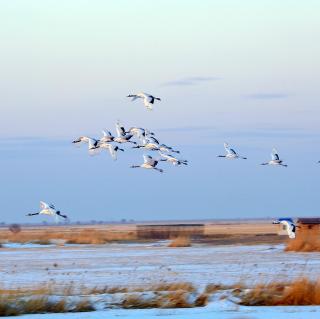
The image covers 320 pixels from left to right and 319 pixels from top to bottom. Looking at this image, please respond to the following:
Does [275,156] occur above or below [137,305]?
above

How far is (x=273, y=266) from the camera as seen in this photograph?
3266 centimetres

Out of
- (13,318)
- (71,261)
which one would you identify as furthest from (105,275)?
(13,318)

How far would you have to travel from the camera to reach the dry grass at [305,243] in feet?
141

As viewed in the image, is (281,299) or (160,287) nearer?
(281,299)

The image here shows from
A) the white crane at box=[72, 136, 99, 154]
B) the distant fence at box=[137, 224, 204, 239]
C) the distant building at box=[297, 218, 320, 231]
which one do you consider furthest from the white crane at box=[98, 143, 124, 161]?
the distant fence at box=[137, 224, 204, 239]

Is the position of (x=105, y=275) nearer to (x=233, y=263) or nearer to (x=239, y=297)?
(x=233, y=263)

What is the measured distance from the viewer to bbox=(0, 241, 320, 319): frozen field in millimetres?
19984

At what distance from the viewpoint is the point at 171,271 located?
31141 mm

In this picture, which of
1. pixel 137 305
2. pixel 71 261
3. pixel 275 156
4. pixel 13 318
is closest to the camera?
pixel 13 318

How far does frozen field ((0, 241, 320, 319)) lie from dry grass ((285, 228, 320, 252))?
72 centimetres

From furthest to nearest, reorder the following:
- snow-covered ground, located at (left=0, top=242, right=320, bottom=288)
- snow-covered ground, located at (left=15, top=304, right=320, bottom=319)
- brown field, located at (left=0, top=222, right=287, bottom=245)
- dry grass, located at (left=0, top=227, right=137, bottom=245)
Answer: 1. dry grass, located at (left=0, top=227, right=137, bottom=245)
2. brown field, located at (left=0, top=222, right=287, bottom=245)
3. snow-covered ground, located at (left=0, top=242, right=320, bottom=288)
4. snow-covered ground, located at (left=15, top=304, right=320, bottom=319)

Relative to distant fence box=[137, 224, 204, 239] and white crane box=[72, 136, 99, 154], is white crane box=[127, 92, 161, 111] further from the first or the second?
distant fence box=[137, 224, 204, 239]

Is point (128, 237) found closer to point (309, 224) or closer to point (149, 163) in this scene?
point (309, 224)

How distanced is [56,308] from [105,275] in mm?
9910
